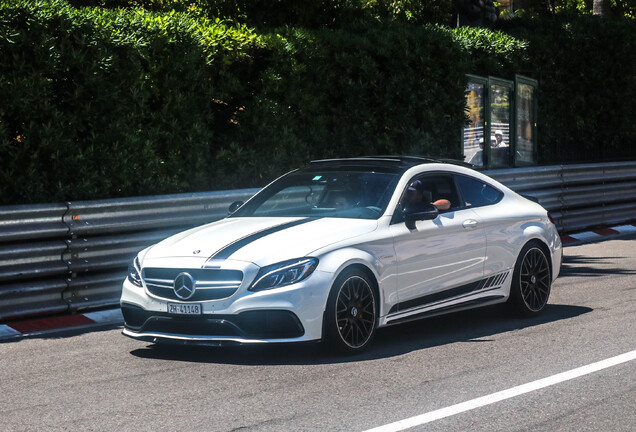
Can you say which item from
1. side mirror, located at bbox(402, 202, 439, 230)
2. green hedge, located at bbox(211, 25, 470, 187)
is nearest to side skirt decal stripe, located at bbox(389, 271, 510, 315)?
side mirror, located at bbox(402, 202, 439, 230)

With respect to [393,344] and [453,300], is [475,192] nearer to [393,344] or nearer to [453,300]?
[453,300]

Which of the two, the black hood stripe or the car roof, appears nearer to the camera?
A: the black hood stripe

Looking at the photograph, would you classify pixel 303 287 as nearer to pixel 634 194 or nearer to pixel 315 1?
pixel 315 1

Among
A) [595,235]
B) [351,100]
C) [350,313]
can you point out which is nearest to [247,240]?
[350,313]

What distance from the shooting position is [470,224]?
945 cm

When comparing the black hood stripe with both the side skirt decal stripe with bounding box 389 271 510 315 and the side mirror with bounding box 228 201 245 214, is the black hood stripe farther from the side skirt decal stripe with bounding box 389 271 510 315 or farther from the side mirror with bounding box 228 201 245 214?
the side mirror with bounding box 228 201 245 214

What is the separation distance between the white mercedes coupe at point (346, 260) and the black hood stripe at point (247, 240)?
0.01 metres

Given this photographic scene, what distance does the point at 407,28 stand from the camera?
55.8ft

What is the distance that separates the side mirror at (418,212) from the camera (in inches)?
347

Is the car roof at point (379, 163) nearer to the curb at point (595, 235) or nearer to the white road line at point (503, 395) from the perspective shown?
the white road line at point (503, 395)

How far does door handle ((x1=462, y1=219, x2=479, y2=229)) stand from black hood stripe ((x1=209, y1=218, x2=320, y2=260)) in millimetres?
1462

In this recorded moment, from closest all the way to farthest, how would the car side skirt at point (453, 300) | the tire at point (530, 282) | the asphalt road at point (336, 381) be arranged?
the asphalt road at point (336, 381)
the car side skirt at point (453, 300)
the tire at point (530, 282)

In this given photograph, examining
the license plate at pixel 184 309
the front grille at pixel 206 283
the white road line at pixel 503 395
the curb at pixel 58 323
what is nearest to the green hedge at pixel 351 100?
the curb at pixel 58 323

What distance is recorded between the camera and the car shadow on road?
8.14m
